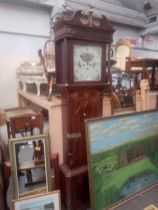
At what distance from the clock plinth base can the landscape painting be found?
178 millimetres

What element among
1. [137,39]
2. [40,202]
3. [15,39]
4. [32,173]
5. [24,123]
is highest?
[137,39]

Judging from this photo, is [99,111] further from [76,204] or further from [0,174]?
[0,174]

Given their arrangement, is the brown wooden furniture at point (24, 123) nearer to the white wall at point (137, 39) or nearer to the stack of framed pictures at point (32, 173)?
the stack of framed pictures at point (32, 173)

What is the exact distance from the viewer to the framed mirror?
145 cm

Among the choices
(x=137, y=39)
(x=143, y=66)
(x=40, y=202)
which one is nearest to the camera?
(x=40, y=202)

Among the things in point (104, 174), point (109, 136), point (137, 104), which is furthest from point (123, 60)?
point (104, 174)

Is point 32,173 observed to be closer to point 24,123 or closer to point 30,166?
point 30,166

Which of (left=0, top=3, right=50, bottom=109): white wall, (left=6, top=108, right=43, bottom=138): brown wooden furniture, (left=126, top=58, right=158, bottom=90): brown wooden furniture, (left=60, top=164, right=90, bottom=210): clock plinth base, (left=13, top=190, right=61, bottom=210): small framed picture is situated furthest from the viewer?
(left=0, top=3, right=50, bottom=109): white wall

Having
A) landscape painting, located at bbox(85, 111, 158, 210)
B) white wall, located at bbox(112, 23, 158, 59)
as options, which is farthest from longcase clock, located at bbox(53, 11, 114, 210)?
white wall, located at bbox(112, 23, 158, 59)

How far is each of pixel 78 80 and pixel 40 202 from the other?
0.98 metres

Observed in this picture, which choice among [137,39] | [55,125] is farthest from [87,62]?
[137,39]

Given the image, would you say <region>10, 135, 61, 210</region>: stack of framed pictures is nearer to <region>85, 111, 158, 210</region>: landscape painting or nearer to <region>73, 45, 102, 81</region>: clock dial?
<region>85, 111, 158, 210</region>: landscape painting

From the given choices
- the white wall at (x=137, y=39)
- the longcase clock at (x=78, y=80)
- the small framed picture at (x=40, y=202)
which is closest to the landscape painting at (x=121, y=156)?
the longcase clock at (x=78, y=80)

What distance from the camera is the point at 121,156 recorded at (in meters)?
1.58
